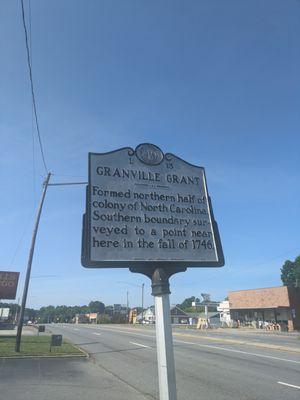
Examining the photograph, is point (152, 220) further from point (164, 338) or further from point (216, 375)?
point (216, 375)

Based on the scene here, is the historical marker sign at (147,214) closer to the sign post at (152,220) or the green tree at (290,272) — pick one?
the sign post at (152,220)

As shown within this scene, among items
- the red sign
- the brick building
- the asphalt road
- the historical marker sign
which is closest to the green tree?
the brick building

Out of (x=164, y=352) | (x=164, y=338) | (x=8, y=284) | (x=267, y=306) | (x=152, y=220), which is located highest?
(x=8, y=284)

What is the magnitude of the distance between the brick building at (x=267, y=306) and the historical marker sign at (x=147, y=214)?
45.5 meters

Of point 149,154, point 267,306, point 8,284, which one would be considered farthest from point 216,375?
Result: point 267,306

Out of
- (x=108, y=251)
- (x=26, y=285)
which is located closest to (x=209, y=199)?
(x=108, y=251)

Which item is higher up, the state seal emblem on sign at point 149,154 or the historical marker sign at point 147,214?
the state seal emblem on sign at point 149,154

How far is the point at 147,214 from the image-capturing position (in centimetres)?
526

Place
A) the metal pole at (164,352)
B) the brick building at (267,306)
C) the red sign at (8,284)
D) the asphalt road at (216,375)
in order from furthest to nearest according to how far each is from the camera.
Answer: the brick building at (267,306) < the red sign at (8,284) < the asphalt road at (216,375) < the metal pole at (164,352)

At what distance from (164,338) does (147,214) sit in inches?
60.4

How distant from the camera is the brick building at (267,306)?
47.5 meters

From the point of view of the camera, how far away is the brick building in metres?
47.5

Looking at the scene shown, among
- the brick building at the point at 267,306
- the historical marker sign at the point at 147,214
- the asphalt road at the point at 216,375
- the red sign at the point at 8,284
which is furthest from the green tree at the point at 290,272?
the historical marker sign at the point at 147,214

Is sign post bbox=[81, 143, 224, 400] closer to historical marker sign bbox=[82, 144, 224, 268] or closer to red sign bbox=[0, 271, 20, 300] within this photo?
historical marker sign bbox=[82, 144, 224, 268]
